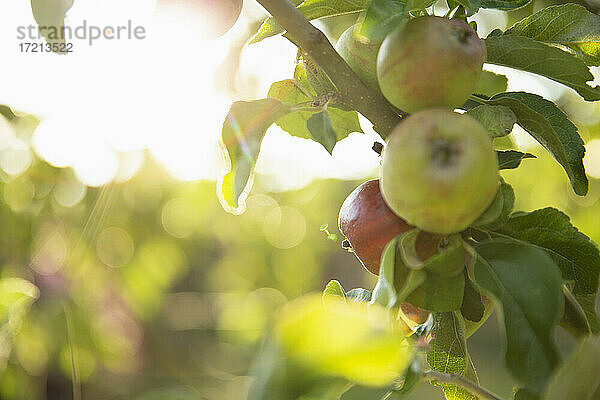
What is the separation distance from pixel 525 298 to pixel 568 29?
0.88 ft

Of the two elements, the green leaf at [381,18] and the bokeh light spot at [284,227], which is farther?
the bokeh light spot at [284,227]

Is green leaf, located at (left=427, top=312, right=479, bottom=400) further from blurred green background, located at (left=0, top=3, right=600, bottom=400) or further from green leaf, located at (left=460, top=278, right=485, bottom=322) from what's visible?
blurred green background, located at (left=0, top=3, right=600, bottom=400)

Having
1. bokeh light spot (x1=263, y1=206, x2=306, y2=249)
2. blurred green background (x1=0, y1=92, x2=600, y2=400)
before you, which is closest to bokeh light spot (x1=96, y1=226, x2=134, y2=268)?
blurred green background (x1=0, y1=92, x2=600, y2=400)

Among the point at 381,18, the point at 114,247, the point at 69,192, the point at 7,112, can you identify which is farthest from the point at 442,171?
the point at 114,247

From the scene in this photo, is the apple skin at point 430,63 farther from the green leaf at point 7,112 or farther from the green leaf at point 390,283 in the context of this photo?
the green leaf at point 7,112

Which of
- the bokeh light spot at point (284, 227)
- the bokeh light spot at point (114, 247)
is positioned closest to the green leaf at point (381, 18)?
the bokeh light spot at point (114, 247)

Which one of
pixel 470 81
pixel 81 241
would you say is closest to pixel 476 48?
pixel 470 81

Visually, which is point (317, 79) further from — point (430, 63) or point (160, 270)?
point (160, 270)

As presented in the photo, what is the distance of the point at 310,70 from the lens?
573 mm

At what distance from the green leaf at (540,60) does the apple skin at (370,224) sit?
0.15m

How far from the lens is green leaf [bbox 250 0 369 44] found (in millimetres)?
560

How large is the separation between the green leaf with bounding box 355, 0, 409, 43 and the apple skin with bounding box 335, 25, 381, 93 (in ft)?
0.23

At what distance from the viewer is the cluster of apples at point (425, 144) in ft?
1.34

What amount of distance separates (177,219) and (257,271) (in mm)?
919
